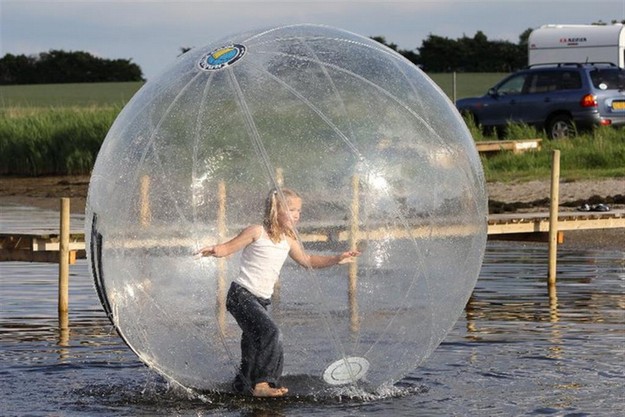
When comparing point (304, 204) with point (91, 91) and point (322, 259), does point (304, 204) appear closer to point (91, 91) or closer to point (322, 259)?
point (322, 259)

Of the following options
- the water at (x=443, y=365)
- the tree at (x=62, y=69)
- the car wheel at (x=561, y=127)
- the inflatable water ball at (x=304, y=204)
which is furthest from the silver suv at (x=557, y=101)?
the tree at (x=62, y=69)

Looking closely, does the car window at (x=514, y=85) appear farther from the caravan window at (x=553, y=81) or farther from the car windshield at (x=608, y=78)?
the car windshield at (x=608, y=78)

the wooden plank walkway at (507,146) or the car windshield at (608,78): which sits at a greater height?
the car windshield at (608,78)

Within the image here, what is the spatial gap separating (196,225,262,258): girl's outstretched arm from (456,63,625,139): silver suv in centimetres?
2270

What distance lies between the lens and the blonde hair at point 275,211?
9.19m

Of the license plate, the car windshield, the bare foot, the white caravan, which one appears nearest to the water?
the bare foot

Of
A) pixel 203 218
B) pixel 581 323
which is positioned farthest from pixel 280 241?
pixel 581 323

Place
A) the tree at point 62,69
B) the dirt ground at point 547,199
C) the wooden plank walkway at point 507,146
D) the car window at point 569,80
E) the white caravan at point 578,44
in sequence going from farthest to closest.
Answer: the tree at point 62,69, the white caravan at point 578,44, the car window at point 569,80, the wooden plank walkway at point 507,146, the dirt ground at point 547,199

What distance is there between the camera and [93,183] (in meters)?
10.1

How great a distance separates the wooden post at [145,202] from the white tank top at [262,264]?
63cm

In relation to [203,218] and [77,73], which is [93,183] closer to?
[203,218]

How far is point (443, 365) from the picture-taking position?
1182 cm


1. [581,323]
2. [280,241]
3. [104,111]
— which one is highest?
[104,111]

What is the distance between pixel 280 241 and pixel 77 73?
73275 mm
